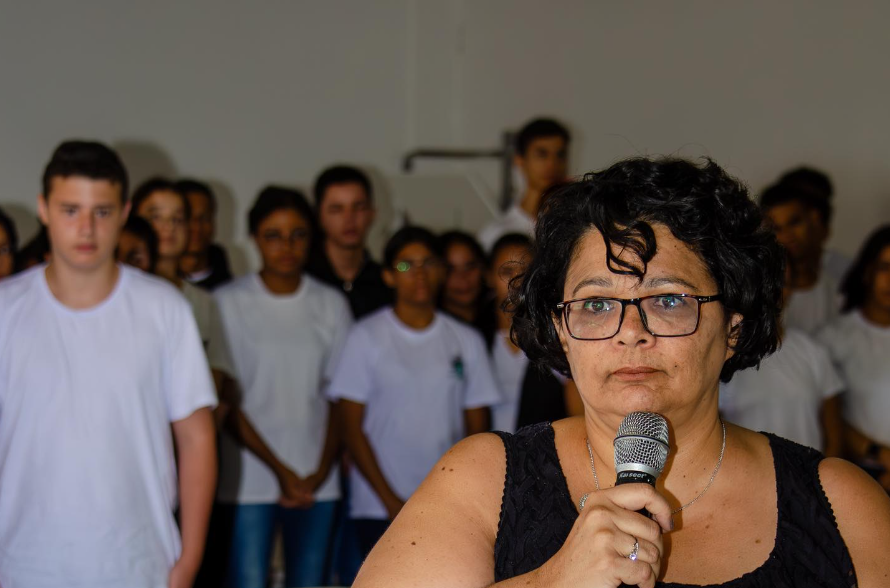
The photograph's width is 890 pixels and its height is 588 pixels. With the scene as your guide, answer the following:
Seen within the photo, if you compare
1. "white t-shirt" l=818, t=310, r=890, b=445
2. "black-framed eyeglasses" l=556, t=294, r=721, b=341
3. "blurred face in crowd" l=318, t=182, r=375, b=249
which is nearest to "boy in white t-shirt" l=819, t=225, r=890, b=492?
"white t-shirt" l=818, t=310, r=890, b=445

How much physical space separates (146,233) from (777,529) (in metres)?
2.71

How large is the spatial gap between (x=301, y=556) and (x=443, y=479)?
7.79 ft

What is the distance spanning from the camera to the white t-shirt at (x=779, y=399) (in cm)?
403

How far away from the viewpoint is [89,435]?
9.29ft

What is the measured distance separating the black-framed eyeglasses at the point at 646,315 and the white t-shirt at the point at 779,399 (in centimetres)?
226

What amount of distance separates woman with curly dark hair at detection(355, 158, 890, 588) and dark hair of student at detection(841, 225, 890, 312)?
2654mm

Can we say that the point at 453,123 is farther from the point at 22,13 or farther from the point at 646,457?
the point at 646,457

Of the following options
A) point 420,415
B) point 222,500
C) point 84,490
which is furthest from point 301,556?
point 84,490

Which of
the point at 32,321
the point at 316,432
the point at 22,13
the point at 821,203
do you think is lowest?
the point at 316,432

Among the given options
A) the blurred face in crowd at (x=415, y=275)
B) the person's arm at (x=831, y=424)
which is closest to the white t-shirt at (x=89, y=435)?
the blurred face in crowd at (x=415, y=275)

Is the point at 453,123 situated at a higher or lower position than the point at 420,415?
higher

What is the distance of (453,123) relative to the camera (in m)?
7.42

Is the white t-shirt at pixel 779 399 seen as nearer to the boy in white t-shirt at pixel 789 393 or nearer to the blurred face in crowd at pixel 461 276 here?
the boy in white t-shirt at pixel 789 393

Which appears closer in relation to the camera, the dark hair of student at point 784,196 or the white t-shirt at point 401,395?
the white t-shirt at point 401,395
